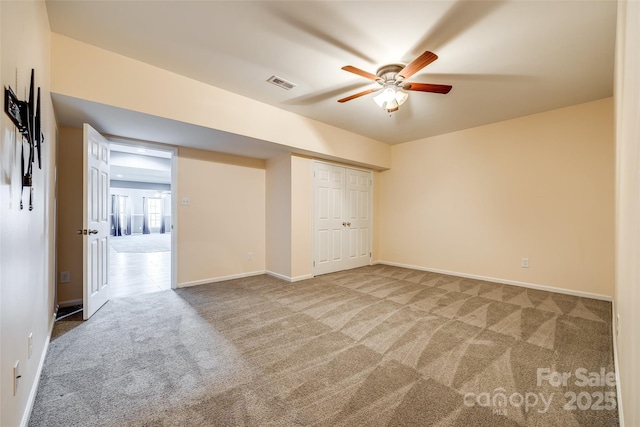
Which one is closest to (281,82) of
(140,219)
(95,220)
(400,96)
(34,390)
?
(400,96)

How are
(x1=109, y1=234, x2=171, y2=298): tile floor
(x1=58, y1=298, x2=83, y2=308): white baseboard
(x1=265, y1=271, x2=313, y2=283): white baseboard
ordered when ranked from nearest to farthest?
(x1=58, y1=298, x2=83, y2=308): white baseboard → (x1=109, y1=234, x2=171, y2=298): tile floor → (x1=265, y1=271, x2=313, y2=283): white baseboard

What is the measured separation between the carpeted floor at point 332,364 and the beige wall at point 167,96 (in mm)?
2253

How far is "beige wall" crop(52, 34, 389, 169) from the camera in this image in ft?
7.51

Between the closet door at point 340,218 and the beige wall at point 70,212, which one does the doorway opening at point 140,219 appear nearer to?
the beige wall at point 70,212

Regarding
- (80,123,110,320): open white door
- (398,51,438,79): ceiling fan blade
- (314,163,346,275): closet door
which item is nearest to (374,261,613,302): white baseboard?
(314,163,346,275): closet door

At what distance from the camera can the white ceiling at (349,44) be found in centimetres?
193


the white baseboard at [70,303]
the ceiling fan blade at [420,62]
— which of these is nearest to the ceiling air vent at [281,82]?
the ceiling fan blade at [420,62]

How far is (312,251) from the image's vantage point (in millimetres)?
4598

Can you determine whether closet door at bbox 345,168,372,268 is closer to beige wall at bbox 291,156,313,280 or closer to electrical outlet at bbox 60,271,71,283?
beige wall at bbox 291,156,313,280

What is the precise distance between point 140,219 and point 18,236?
14.2 metres

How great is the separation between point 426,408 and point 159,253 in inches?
311

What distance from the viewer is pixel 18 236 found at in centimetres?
132

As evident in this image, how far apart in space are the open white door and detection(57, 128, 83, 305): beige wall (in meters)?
0.30

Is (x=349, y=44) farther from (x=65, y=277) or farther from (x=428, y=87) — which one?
(x=65, y=277)
